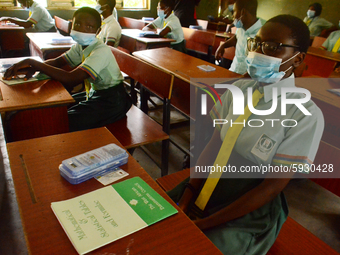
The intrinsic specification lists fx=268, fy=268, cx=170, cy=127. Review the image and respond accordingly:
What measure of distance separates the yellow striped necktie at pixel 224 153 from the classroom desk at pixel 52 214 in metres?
0.26

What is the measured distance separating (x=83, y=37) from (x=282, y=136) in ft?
4.98

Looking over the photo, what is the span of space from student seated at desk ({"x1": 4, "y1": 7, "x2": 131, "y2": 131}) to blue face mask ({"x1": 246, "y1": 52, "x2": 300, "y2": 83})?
3.53ft

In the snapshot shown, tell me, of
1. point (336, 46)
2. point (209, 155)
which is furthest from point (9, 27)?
point (336, 46)

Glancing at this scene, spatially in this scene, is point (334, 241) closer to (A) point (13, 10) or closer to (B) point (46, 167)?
(B) point (46, 167)

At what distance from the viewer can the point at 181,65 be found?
256 cm

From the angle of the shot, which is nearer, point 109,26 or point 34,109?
point 34,109

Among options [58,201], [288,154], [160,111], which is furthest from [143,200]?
[160,111]

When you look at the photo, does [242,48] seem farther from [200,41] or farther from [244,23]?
[200,41]

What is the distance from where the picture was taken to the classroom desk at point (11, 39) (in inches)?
185

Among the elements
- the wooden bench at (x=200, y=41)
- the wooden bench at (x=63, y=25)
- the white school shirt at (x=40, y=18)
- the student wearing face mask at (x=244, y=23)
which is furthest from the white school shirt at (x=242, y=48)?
the white school shirt at (x=40, y=18)

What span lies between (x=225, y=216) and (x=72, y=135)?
0.70 metres

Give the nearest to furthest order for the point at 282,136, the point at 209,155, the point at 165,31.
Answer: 1. the point at 282,136
2. the point at 209,155
3. the point at 165,31

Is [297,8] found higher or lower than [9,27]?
higher

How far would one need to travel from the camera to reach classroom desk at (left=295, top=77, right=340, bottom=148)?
1.97 m
